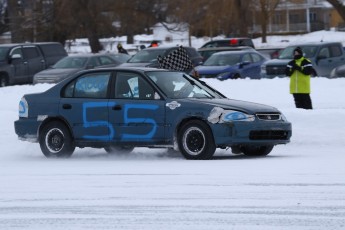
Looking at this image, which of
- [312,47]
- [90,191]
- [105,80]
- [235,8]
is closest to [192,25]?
[235,8]

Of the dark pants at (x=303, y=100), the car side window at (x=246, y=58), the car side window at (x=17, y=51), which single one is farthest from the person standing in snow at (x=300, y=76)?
the car side window at (x=17, y=51)

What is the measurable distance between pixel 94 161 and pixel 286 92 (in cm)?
1267

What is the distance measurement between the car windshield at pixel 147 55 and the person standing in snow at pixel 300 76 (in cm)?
1176

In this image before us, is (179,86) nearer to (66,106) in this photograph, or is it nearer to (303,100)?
(66,106)

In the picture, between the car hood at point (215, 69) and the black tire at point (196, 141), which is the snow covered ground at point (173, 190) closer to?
the black tire at point (196, 141)

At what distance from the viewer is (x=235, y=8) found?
56.7m

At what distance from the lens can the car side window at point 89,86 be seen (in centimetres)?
1396

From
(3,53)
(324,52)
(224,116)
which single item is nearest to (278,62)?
(324,52)

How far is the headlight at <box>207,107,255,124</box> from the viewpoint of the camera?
42.3 feet

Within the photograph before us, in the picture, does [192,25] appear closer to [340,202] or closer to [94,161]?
[94,161]

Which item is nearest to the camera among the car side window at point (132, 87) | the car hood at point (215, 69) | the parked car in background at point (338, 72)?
the car side window at point (132, 87)

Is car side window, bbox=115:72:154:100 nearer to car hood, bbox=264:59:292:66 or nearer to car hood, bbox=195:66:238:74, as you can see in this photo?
car hood, bbox=195:66:238:74

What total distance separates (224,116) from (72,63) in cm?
2006

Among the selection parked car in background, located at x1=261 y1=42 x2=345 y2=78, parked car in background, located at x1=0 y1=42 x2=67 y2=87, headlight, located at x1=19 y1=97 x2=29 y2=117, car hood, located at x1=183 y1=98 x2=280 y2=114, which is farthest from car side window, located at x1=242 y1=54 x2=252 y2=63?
car hood, located at x1=183 y1=98 x2=280 y2=114
